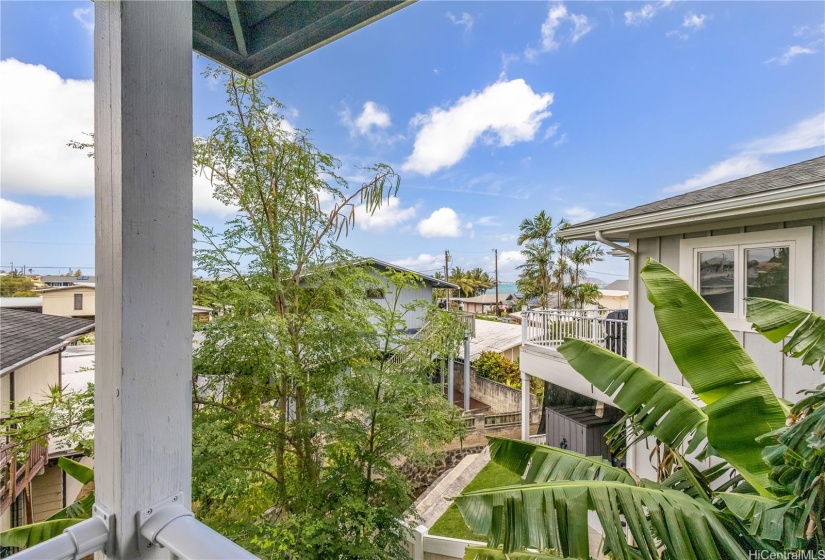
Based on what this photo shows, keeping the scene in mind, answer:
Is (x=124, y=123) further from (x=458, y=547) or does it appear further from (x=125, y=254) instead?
(x=458, y=547)

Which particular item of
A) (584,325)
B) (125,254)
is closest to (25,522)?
(125,254)

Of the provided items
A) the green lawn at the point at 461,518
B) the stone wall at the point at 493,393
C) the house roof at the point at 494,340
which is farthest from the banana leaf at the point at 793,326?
the house roof at the point at 494,340

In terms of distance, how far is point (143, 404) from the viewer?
65 cm

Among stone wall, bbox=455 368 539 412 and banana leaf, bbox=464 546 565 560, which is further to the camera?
stone wall, bbox=455 368 539 412

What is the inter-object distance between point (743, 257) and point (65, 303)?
16.2 feet

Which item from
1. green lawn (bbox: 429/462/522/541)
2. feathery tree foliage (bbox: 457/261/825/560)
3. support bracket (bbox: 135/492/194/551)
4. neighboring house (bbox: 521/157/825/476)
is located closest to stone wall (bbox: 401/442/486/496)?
green lawn (bbox: 429/462/522/541)

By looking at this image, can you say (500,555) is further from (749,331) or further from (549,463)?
(749,331)

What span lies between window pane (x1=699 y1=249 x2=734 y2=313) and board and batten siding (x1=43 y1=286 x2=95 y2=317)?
4813 mm

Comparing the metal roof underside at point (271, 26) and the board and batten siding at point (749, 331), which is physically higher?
the metal roof underside at point (271, 26)

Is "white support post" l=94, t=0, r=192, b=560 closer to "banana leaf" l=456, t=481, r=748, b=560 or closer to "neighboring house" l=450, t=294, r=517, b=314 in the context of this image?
"banana leaf" l=456, t=481, r=748, b=560

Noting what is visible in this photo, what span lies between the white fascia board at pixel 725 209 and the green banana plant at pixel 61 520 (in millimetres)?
4818

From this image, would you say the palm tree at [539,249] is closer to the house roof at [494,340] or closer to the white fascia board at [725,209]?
the house roof at [494,340]

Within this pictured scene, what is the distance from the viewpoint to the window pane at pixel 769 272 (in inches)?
128

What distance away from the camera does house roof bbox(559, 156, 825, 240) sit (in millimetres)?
2855
